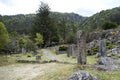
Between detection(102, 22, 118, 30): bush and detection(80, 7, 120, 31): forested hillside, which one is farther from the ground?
detection(80, 7, 120, 31): forested hillside

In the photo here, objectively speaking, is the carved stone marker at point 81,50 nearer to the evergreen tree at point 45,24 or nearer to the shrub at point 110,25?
the shrub at point 110,25

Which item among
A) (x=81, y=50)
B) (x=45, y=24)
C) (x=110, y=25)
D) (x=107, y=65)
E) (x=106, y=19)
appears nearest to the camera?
(x=107, y=65)

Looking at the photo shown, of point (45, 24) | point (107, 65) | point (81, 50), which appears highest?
point (45, 24)

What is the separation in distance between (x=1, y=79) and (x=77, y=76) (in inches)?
400

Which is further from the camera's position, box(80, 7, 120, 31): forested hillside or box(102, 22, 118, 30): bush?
box(80, 7, 120, 31): forested hillside

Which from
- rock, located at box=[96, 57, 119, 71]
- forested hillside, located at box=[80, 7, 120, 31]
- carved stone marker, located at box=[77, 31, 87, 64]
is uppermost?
forested hillside, located at box=[80, 7, 120, 31]

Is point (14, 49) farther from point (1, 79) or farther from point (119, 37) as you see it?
point (1, 79)

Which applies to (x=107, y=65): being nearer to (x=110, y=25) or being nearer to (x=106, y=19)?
(x=110, y=25)

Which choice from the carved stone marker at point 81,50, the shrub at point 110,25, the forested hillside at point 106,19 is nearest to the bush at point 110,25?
the shrub at point 110,25

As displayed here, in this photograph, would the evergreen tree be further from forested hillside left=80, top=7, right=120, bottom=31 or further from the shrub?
the shrub

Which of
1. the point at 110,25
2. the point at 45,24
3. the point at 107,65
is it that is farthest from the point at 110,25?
the point at 107,65

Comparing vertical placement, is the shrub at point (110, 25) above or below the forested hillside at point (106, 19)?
below

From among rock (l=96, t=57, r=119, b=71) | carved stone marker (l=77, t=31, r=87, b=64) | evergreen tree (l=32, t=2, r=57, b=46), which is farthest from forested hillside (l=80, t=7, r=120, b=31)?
rock (l=96, t=57, r=119, b=71)

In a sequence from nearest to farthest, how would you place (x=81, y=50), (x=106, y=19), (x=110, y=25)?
(x=81, y=50)
(x=110, y=25)
(x=106, y=19)
